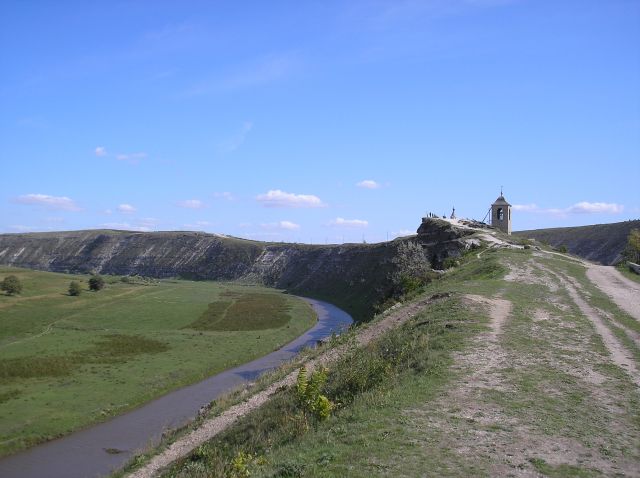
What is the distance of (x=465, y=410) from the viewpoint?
12.9 metres

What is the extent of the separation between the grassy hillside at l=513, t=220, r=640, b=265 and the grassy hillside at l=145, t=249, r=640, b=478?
8106 centimetres

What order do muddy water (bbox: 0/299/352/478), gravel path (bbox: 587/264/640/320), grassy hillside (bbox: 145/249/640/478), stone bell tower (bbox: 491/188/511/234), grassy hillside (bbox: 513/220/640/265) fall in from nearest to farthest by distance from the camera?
grassy hillside (bbox: 145/249/640/478) < muddy water (bbox: 0/299/352/478) < gravel path (bbox: 587/264/640/320) < stone bell tower (bbox: 491/188/511/234) < grassy hillside (bbox: 513/220/640/265)

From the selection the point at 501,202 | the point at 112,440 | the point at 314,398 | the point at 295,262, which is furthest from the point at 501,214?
the point at 295,262

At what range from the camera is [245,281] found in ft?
497

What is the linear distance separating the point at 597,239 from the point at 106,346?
103025 mm

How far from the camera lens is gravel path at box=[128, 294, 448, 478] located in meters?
19.9

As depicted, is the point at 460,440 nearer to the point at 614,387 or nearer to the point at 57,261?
the point at 614,387

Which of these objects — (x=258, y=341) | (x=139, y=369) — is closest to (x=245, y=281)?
(x=258, y=341)

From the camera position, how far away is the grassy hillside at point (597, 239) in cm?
10133

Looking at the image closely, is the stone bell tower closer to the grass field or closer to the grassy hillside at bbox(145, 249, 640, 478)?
the grass field

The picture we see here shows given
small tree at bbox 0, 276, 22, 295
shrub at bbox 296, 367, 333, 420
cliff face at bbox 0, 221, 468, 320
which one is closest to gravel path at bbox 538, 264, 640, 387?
shrub at bbox 296, 367, 333, 420

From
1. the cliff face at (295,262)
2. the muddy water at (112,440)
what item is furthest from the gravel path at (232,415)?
the cliff face at (295,262)

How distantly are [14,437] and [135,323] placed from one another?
3663cm

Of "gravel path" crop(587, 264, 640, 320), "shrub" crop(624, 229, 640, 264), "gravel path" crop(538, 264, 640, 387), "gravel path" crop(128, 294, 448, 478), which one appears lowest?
"gravel path" crop(128, 294, 448, 478)
